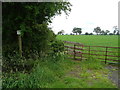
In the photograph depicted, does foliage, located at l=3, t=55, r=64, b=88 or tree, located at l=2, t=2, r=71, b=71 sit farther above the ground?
tree, located at l=2, t=2, r=71, b=71

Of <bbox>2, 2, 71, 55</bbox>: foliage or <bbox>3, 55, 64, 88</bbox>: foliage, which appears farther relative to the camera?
<bbox>2, 2, 71, 55</bbox>: foliage

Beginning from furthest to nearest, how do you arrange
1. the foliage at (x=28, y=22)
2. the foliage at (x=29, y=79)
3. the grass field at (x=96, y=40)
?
the grass field at (x=96, y=40) → the foliage at (x=28, y=22) → the foliage at (x=29, y=79)

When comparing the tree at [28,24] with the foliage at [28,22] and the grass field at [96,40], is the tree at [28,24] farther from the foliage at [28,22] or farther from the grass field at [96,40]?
the grass field at [96,40]

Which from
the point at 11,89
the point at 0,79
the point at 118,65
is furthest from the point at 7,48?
the point at 118,65

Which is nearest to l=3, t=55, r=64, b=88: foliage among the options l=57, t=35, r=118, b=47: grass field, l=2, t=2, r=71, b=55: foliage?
l=2, t=2, r=71, b=55: foliage

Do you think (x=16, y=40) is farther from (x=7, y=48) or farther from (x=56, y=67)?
(x=56, y=67)

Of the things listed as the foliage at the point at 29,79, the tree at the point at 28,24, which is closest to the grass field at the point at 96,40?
the tree at the point at 28,24

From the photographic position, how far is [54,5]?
5.11 m

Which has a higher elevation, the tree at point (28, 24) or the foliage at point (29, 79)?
the tree at point (28, 24)

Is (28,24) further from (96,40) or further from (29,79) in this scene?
(96,40)

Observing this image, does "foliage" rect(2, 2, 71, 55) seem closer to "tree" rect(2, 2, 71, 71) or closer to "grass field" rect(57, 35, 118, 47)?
"tree" rect(2, 2, 71, 71)

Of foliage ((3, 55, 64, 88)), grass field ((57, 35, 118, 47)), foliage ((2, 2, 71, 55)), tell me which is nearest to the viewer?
foliage ((3, 55, 64, 88))

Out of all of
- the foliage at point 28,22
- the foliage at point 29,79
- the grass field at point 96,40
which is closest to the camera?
the foliage at point 29,79

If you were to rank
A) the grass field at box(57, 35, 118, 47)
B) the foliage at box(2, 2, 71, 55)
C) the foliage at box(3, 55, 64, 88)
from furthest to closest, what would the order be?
1. the grass field at box(57, 35, 118, 47)
2. the foliage at box(2, 2, 71, 55)
3. the foliage at box(3, 55, 64, 88)
